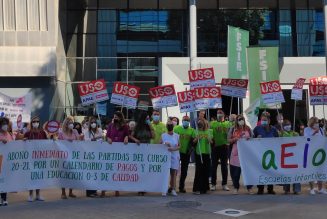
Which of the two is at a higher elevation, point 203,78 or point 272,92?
point 203,78

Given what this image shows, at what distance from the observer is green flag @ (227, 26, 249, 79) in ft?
71.3

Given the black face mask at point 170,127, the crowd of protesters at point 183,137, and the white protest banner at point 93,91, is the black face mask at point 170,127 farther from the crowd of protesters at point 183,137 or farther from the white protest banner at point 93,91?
the white protest banner at point 93,91

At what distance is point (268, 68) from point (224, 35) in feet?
20.1

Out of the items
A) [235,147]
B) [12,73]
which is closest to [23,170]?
[235,147]

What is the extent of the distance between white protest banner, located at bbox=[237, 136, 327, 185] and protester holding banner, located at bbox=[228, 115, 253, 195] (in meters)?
0.25

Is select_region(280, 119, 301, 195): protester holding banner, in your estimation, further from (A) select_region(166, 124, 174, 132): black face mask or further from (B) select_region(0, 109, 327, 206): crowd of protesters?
(A) select_region(166, 124, 174, 132): black face mask

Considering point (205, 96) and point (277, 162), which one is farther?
point (205, 96)

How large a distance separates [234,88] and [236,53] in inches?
300

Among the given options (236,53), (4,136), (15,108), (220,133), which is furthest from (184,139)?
(236,53)

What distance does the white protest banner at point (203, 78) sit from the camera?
14.0 metres

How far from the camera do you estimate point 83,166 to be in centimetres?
1120

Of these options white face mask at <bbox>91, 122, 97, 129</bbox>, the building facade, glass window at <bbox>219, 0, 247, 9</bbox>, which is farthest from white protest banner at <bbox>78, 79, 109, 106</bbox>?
glass window at <bbox>219, 0, 247, 9</bbox>

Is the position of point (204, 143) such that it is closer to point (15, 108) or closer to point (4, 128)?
point (4, 128)

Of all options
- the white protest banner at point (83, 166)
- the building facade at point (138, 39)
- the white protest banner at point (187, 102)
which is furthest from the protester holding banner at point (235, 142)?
the building facade at point (138, 39)
